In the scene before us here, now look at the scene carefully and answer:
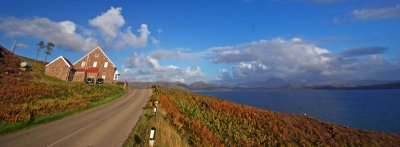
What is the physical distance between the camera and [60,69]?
67.1 m

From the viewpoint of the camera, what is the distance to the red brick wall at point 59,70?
219 ft

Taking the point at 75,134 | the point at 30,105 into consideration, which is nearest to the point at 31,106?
the point at 30,105

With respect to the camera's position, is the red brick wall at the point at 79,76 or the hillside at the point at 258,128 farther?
the red brick wall at the point at 79,76

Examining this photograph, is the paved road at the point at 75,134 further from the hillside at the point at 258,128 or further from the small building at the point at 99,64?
the small building at the point at 99,64

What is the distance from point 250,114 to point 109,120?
1867 centimetres

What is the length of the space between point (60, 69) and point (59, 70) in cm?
32

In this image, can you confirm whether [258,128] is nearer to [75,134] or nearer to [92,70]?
[75,134]

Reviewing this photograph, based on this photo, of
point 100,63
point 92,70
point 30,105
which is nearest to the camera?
point 30,105

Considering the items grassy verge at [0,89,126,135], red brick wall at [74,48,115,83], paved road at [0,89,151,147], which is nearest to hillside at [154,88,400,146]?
paved road at [0,89,151,147]

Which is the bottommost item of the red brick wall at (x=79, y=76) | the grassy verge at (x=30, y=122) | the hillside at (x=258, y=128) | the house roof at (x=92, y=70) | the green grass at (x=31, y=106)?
the hillside at (x=258, y=128)

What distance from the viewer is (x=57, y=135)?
51.3 ft

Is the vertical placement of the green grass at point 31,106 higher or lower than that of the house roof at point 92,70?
lower

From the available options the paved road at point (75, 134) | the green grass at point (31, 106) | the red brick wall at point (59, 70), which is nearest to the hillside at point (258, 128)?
the paved road at point (75, 134)

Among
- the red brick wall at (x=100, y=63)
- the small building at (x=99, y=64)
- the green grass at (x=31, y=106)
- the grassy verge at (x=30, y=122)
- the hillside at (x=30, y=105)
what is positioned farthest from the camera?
the red brick wall at (x=100, y=63)
